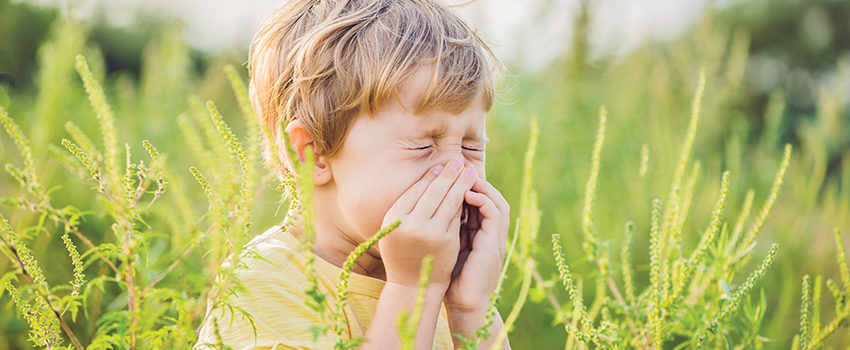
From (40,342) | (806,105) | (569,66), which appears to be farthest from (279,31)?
(806,105)

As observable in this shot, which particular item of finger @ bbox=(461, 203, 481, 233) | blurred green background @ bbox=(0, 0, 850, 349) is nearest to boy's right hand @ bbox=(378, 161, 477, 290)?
finger @ bbox=(461, 203, 481, 233)

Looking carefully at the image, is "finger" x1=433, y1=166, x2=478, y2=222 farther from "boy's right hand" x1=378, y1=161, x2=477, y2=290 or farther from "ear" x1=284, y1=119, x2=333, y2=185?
"ear" x1=284, y1=119, x2=333, y2=185

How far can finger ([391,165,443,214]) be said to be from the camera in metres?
1.40

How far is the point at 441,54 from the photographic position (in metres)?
1.56

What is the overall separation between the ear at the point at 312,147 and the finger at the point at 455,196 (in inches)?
11.0

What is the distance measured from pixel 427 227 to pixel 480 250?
0.18 m

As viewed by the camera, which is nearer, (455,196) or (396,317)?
(396,317)

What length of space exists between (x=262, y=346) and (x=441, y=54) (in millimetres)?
717

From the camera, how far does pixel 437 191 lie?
4.62 ft

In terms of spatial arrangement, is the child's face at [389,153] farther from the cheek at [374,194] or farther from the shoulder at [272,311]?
the shoulder at [272,311]

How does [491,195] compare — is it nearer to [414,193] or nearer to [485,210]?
[485,210]

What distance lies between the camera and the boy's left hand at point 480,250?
4.73 feet

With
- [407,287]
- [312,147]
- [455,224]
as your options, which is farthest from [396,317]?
[312,147]

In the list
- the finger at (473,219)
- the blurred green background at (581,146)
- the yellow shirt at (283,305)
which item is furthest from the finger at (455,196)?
the blurred green background at (581,146)
